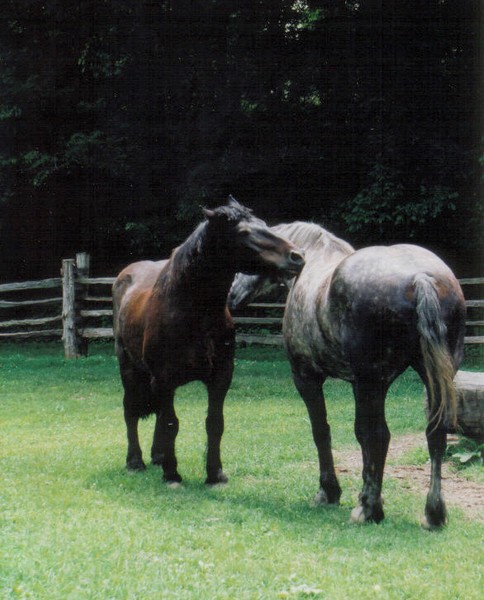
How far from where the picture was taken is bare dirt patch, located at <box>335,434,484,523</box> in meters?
6.33

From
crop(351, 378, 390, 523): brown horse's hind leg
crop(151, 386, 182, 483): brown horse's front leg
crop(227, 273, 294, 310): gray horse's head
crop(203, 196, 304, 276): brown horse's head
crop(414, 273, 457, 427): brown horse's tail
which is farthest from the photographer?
crop(227, 273, 294, 310): gray horse's head

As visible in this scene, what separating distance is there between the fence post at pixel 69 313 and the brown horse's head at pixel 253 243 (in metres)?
11.7

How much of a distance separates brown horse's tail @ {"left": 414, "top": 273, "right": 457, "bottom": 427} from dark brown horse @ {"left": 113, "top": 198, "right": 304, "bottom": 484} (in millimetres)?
1423

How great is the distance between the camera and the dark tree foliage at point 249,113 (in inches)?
693

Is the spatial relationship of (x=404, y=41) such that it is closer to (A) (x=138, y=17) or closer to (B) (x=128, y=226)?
(A) (x=138, y=17)

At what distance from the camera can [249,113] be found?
1897cm

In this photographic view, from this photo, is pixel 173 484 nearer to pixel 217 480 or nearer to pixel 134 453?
pixel 217 480

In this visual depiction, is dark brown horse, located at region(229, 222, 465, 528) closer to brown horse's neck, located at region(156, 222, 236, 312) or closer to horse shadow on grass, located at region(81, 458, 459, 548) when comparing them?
horse shadow on grass, located at region(81, 458, 459, 548)

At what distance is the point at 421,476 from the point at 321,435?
1383mm

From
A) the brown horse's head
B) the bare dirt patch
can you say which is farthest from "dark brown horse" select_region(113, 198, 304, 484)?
the bare dirt patch

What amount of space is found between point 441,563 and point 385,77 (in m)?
14.6

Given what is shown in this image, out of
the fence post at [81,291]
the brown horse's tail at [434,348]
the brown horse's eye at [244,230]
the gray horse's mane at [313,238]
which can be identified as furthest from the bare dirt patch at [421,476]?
the fence post at [81,291]

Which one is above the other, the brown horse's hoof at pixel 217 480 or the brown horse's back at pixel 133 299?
the brown horse's back at pixel 133 299

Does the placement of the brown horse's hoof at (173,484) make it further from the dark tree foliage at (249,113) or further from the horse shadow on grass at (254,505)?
the dark tree foliage at (249,113)
